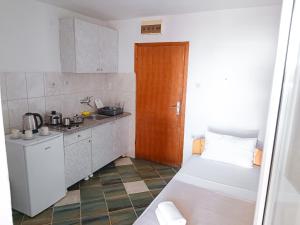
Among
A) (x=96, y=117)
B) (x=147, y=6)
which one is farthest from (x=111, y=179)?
(x=147, y=6)

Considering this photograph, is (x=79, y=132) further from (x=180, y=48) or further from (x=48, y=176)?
(x=180, y=48)

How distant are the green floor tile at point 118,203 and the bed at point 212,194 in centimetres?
75

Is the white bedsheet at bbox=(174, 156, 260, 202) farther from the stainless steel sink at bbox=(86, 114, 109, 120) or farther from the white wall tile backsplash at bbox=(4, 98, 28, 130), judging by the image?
the white wall tile backsplash at bbox=(4, 98, 28, 130)

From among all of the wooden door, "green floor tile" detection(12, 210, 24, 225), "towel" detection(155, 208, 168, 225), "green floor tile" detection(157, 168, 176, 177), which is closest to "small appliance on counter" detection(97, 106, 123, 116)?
the wooden door

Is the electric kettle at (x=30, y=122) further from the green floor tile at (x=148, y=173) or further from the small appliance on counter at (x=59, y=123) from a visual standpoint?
the green floor tile at (x=148, y=173)

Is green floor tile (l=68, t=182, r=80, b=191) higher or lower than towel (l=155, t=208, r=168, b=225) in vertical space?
lower

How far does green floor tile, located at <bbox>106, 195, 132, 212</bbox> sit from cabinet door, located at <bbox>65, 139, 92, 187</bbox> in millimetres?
573

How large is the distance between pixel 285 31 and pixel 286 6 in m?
0.06

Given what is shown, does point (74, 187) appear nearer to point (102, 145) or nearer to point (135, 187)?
point (102, 145)

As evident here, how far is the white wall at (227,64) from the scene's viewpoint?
2.82m

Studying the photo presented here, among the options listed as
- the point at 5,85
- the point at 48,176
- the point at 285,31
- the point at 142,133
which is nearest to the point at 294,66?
the point at 285,31

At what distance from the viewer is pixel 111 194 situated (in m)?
2.81

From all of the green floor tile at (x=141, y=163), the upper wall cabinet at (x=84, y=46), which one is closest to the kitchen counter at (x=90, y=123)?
the upper wall cabinet at (x=84, y=46)

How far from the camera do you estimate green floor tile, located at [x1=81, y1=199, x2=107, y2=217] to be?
7.93ft
